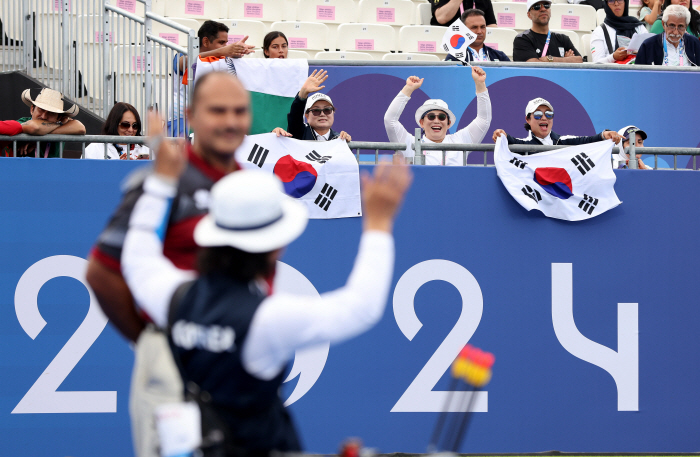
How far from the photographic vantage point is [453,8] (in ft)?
34.3

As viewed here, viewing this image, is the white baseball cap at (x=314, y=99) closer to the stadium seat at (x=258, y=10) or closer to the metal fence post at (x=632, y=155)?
the metal fence post at (x=632, y=155)

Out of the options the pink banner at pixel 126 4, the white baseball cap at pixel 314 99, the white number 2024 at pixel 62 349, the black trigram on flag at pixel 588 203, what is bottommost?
the white number 2024 at pixel 62 349

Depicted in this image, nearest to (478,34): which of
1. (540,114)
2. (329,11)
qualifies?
Answer: (540,114)

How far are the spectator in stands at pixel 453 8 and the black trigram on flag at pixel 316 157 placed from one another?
5115 mm

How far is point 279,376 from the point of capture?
225 cm

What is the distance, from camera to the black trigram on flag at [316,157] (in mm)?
5992

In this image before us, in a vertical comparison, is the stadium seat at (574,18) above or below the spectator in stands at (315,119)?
above

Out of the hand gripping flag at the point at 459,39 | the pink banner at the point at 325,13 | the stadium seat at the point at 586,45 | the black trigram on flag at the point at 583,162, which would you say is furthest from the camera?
the pink banner at the point at 325,13

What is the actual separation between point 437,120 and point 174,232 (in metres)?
4.49

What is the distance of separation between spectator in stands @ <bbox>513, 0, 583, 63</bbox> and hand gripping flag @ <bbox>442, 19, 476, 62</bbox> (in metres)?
1.54

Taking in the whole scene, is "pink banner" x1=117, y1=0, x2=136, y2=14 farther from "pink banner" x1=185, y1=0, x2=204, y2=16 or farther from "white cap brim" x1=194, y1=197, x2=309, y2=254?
"white cap brim" x1=194, y1=197, x2=309, y2=254

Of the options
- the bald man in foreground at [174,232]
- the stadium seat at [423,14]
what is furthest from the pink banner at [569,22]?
the bald man in foreground at [174,232]

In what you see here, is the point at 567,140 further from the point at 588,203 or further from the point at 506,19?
the point at 506,19

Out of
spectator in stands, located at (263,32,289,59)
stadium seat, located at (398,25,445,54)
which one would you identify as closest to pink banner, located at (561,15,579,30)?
stadium seat, located at (398,25,445,54)
